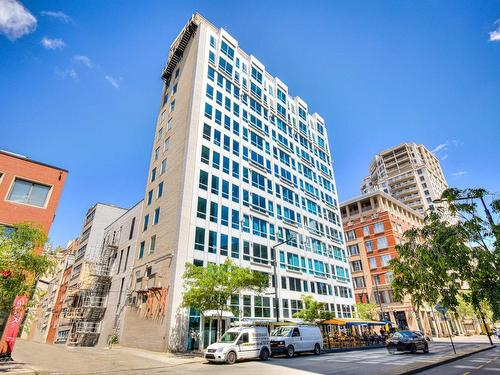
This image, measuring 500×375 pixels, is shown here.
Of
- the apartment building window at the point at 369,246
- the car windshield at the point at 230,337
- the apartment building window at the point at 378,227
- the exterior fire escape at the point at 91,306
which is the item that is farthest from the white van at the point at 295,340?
the apartment building window at the point at 378,227

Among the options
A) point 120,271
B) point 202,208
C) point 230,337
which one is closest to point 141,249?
point 120,271

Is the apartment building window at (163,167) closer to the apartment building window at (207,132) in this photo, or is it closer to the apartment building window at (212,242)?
the apartment building window at (207,132)

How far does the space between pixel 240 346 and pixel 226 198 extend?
1786 centimetres

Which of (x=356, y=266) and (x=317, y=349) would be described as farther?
(x=356, y=266)

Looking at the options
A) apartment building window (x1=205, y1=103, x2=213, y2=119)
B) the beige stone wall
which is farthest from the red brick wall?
apartment building window (x1=205, y1=103, x2=213, y2=119)

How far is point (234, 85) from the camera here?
4253cm

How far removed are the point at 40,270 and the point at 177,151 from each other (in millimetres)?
22315

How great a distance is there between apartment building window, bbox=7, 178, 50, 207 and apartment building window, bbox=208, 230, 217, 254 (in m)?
14.7

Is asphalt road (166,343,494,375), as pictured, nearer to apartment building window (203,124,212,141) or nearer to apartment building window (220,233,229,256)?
apartment building window (220,233,229,256)

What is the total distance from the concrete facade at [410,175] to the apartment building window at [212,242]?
86.7 meters

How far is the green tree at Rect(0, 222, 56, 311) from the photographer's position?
11.9 meters

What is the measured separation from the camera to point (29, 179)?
19734 millimetres

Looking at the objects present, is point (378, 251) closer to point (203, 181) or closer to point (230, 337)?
point (203, 181)

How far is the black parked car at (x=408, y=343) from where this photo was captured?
73.1 feet
